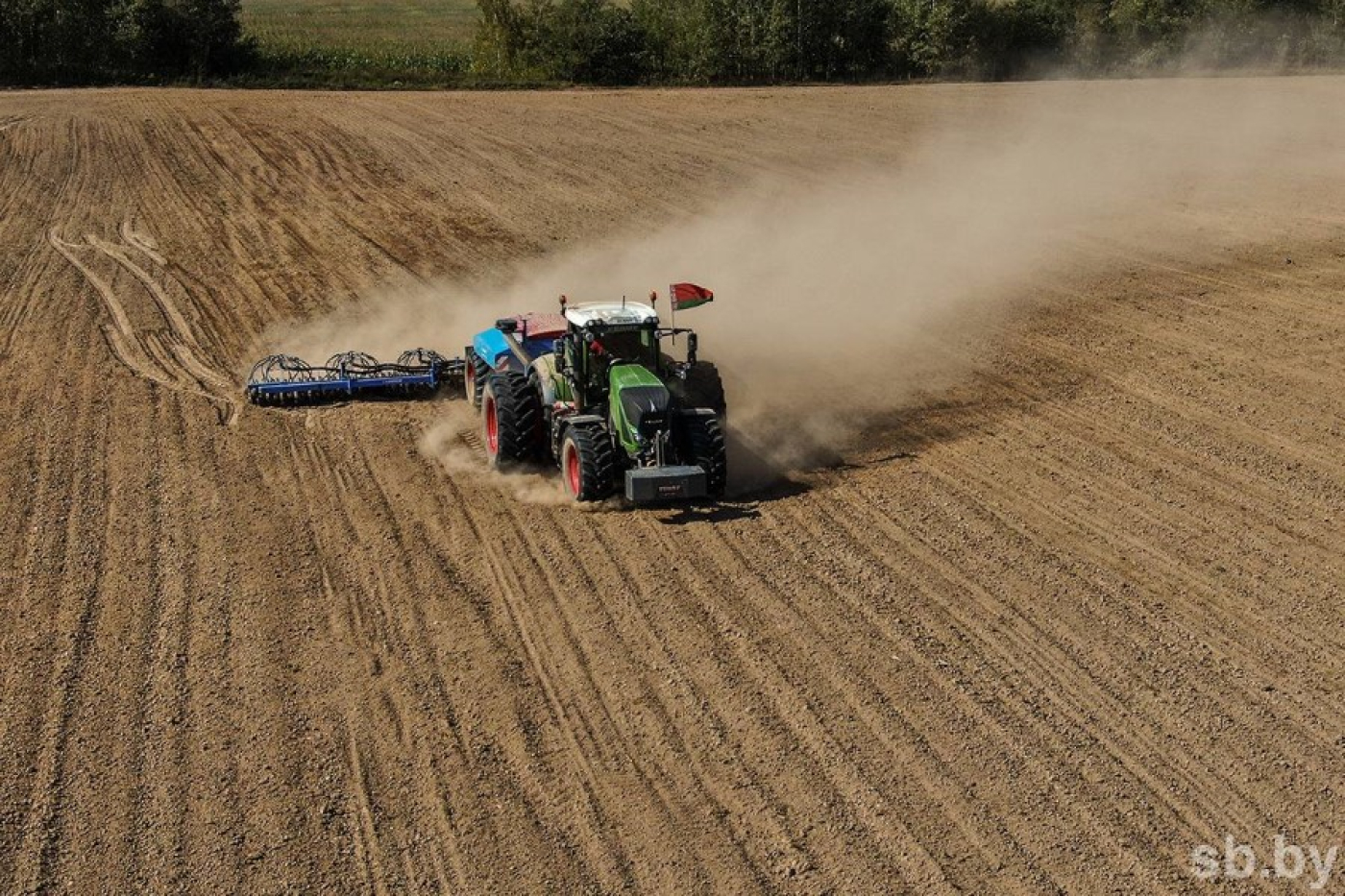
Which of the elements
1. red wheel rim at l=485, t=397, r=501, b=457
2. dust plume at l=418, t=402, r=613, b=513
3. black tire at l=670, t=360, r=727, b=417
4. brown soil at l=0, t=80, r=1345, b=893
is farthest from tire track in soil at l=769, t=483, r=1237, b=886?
red wheel rim at l=485, t=397, r=501, b=457

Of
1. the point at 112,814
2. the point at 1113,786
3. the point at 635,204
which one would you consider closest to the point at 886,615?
the point at 1113,786

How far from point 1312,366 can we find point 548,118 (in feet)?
85.8

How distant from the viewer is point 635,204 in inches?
1117

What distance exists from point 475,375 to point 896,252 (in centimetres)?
1072

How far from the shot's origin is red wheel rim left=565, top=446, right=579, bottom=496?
13.3 metres

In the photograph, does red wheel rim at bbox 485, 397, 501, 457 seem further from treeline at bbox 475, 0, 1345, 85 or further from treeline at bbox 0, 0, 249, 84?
treeline at bbox 0, 0, 249, 84

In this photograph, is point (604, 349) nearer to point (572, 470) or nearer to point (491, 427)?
point (572, 470)

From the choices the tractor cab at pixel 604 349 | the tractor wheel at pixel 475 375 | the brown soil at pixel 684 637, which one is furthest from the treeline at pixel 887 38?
the tractor cab at pixel 604 349

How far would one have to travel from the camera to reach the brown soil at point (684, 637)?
28.1 ft

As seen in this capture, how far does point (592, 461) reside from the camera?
12.9m

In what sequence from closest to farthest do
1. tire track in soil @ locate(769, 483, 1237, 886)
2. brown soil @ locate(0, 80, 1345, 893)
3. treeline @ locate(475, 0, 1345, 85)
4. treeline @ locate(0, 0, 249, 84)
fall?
brown soil @ locate(0, 80, 1345, 893) → tire track in soil @ locate(769, 483, 1237, 886) → treeline @ locate(0, 0, 249, 84) → treeline @ locate(475, 0, 1345, 85)

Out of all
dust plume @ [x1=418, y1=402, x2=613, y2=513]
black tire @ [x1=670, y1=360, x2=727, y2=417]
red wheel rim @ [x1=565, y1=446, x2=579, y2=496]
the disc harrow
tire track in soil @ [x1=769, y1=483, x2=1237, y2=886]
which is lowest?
tire track in soil @ [x1=769, y1=483, x2=1237, y2=886]

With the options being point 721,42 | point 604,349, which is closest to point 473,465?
point 604,349

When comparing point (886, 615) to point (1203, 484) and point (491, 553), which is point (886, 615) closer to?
point (491, 553)
